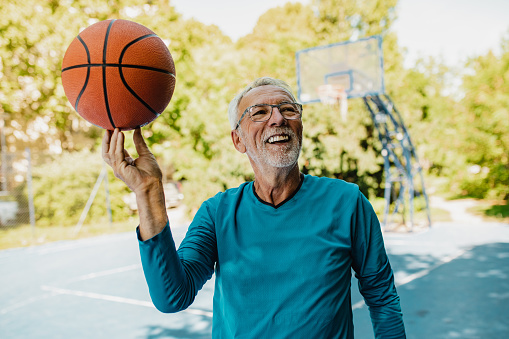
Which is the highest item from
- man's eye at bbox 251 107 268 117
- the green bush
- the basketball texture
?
the basketball texture

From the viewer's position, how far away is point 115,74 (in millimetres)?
1868

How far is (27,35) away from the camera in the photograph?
562 inches

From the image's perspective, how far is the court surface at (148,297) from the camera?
4.63m

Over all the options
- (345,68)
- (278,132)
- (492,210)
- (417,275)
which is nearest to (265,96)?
(278,132)

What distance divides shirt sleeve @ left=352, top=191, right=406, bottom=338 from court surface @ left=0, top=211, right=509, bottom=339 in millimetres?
2934

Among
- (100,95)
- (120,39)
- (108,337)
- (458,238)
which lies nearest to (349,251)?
(100,95)

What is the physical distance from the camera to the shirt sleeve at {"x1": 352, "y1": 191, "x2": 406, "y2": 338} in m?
1.57

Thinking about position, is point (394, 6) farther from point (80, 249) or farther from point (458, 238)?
point (80, 249)

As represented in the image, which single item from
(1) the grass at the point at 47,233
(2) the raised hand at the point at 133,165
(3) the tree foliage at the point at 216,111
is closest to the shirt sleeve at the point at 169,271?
(2) the raised hand at the point at 133,165

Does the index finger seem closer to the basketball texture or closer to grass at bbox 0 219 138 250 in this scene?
the basketball texture

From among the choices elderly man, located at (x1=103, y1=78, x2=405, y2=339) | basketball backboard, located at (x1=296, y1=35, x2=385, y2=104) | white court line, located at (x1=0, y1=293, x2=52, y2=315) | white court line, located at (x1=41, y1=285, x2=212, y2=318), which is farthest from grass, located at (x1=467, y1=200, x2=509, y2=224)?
elderly man, located at (x1=103, y1=78, x2=405, y2=339)

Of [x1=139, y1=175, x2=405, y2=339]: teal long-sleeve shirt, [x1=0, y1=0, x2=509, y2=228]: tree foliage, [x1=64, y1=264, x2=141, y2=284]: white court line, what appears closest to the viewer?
[x1=139, y1=175, x2=405, y2=339]: teal long-sleeve shirt

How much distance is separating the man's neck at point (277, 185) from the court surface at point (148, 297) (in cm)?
324

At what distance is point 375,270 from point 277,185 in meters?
0.53
